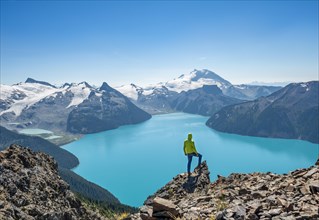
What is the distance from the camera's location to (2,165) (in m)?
26.8

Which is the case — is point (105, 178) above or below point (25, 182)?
below

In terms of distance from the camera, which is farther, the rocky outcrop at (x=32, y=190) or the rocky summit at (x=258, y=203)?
the rocky outcrop at (x=32, y=190)

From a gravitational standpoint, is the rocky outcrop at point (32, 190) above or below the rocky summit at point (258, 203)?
below

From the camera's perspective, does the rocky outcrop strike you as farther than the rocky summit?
Yes

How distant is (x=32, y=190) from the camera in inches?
995

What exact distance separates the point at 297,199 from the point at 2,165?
23.0 m

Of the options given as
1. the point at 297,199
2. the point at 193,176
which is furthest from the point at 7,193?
the point at 297,199

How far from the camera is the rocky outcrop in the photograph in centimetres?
2123

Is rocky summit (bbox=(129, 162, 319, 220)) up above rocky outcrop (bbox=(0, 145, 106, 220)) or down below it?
above

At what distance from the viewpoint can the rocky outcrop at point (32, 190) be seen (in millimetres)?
21230

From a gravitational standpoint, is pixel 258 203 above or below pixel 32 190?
above

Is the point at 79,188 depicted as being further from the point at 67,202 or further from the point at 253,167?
the point at 67,202

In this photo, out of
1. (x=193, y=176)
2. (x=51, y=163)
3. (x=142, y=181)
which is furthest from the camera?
(x=142, y=181)

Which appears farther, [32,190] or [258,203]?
[32,190]
